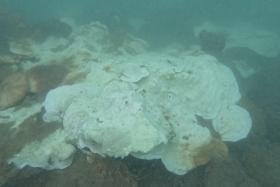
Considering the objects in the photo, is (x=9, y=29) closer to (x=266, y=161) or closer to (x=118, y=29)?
(x=118, y=29)

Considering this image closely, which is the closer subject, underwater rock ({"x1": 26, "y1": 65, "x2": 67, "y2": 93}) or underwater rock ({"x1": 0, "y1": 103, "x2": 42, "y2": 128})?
underwater rock ({"x1": 0, "y1": 103, "x2": 42, "y2": 128})

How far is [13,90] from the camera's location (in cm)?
669

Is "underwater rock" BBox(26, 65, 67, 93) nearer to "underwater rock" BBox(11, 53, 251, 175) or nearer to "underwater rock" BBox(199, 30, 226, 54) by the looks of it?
"underwater rock" BBox(11, 53, 251, 175)

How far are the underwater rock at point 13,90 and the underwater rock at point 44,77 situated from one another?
15cm

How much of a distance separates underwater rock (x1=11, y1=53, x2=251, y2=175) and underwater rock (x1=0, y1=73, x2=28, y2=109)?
3.52ft

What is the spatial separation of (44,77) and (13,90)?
75 centimetres

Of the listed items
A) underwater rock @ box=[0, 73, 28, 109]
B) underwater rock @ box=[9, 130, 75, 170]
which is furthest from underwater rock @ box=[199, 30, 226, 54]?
underwater rock @ box=[9, 130, 75, 170]

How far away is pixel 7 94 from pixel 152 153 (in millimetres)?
3512

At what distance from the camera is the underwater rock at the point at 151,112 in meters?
4.89

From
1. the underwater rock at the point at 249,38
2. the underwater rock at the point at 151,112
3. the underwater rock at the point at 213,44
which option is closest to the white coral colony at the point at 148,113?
the underwater rock at the point at 151,112

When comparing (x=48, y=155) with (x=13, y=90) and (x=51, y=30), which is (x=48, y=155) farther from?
(x=51, y=30)

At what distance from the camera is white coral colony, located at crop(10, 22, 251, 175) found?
490 centimetres

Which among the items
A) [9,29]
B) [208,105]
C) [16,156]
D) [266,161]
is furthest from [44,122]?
[9,29]

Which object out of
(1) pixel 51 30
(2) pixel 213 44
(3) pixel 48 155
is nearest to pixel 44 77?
(3) pixel 48 155
